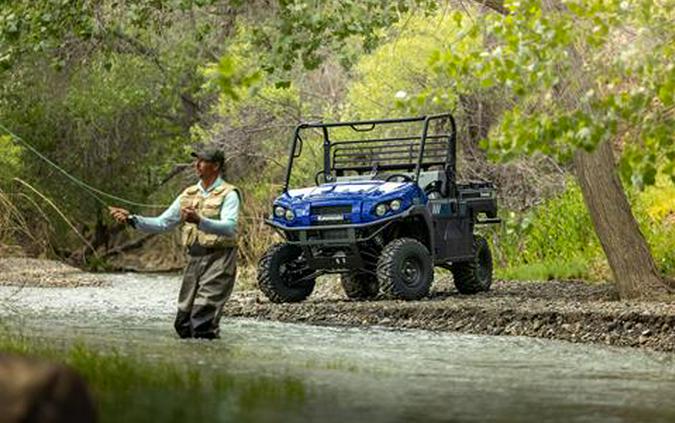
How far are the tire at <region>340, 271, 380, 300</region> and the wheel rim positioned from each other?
146cm

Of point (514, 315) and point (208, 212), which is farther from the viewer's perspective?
point (514, 315)

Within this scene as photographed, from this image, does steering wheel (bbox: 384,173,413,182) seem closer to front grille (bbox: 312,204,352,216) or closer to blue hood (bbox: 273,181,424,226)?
blue hood (bbox: 273,181,424,226)

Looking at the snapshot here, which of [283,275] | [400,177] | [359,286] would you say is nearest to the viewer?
[283,275]

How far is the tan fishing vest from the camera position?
542 inches

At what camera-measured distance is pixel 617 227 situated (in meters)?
19.0

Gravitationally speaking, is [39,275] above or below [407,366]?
above

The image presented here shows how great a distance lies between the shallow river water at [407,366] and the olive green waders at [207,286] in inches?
10.7

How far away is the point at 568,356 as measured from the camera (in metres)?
13.7

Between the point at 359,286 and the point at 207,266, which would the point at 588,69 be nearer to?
the point at 207,266

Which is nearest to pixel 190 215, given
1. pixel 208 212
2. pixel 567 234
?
pixel 208 212

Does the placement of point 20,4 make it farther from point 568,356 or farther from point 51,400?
point 51,400

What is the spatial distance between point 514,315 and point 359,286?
13.9 feet

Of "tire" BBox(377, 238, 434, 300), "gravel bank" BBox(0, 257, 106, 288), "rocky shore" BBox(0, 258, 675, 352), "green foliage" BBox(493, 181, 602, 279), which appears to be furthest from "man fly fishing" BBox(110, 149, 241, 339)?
"green foliage" BBox(493, 181, 602, 279)

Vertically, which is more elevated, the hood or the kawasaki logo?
the hood
